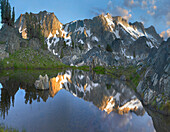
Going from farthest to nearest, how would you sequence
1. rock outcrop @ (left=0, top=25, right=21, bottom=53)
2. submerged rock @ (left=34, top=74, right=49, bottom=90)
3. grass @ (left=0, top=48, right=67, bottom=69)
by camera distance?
rock outcrop @ (left=0, top=25, right=21, bottom=53)
grass @ (left=0, top=48, right=67, bottom=69)
submerged rock @ (left=34, top=74, right=49, bottom=90)

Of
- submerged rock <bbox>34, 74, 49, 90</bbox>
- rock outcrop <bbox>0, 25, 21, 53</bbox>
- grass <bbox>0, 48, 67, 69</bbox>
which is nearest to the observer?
submerged rock <bbox>34, 74, 49, 90</bbox>

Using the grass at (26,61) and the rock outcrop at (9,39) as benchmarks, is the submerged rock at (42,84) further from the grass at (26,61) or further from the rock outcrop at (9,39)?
the rock outcrop at (9,39)

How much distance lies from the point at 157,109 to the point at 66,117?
11.6m

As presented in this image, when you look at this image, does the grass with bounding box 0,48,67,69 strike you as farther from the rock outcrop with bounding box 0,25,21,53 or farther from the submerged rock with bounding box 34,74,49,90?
the submerged rock with bounding box 34,74,49,90

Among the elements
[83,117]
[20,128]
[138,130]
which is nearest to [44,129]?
[20,128]

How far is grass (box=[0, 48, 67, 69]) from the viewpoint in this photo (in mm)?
80500

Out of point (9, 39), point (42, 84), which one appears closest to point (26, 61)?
point (9, 39)

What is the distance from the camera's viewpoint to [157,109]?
15391mm

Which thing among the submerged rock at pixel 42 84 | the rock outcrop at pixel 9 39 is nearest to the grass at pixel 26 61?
the rock outcrop at pixel 9 39

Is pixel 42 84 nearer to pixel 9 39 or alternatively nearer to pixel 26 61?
pixel 26 61

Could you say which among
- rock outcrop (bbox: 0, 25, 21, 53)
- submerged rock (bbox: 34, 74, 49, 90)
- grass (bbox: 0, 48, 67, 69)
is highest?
rock outcrop (bbox: 0, 25, 21, 53)

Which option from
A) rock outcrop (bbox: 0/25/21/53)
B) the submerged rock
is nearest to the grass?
rock outcrop (bbox: 0/25/21/53)

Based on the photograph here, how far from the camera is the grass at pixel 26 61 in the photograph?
8050 cm

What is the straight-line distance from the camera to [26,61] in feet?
298
